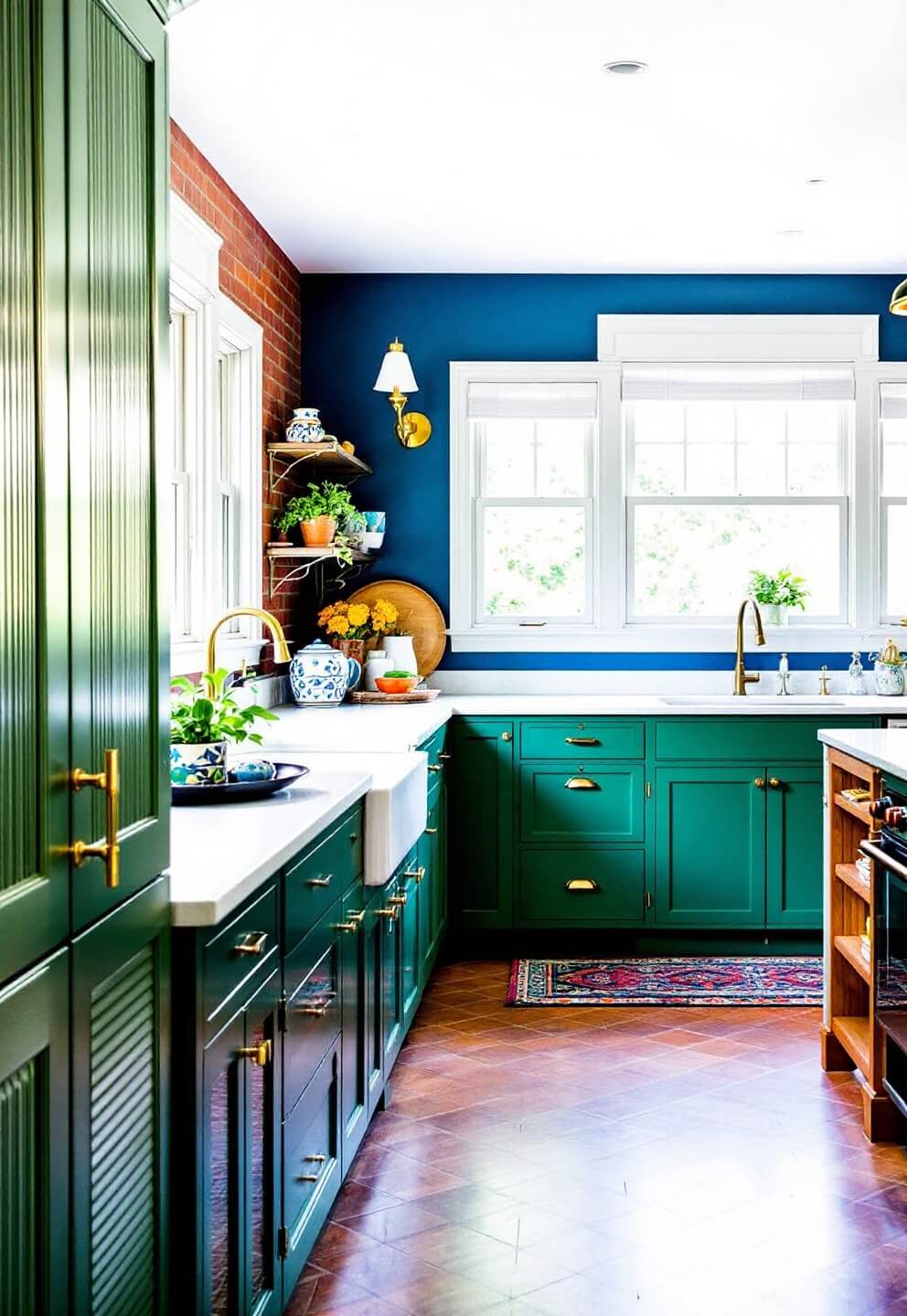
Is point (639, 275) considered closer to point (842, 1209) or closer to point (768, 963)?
point (768, 963)

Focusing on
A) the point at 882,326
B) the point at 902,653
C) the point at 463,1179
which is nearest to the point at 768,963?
the point at 902,653

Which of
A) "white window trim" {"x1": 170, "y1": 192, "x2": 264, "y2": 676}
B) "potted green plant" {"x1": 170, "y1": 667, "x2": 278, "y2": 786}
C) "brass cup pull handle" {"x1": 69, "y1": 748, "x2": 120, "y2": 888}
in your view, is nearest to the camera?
"brass cup pull handle" {"x1": 69, "y1": 748, "x2": 120, "y2": 888}

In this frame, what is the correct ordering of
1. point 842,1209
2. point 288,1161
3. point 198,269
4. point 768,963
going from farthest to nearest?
point 768,963 < point 198,269 < point 842,1209 < point 288,1161

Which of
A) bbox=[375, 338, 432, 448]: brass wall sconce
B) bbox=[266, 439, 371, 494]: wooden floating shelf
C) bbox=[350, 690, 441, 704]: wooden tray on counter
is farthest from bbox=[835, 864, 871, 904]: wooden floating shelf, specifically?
bbox=[375, 338, 432, 448]: brass wall sconce

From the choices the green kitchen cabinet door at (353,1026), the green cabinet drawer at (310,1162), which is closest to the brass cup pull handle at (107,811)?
the green cabinet drawer at (310,1162)

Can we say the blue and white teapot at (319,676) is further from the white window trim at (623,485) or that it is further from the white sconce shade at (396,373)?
the white sconce shade at (396,373)

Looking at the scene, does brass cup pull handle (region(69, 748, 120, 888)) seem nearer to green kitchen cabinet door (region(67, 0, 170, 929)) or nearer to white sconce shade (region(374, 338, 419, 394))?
green kitchen cabinet door (region(67, 0, 170, 929))

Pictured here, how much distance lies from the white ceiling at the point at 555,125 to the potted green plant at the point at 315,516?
1.01m

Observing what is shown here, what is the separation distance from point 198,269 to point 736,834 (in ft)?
9.41

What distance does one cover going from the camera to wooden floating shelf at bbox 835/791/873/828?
3516 millimetres

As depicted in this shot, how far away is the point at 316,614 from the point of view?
233 inches

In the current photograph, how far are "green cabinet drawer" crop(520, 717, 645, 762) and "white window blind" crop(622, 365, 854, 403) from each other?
1516 mm

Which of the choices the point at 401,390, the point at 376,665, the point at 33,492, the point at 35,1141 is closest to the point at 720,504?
the point at 401,390

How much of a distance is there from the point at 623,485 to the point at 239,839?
3906 mm
